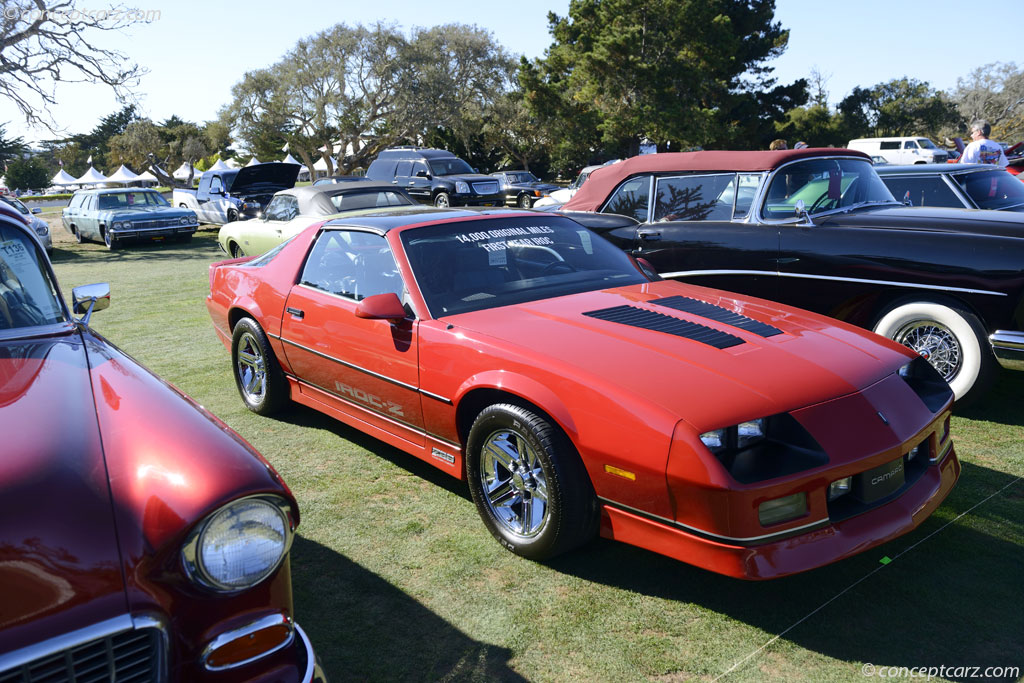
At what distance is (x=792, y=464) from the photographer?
261 centimetres

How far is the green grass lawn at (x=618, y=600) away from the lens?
100 inches

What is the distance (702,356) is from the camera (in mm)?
3000

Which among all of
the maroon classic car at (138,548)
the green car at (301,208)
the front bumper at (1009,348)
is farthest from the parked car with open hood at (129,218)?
the front bumper at (1009,348)

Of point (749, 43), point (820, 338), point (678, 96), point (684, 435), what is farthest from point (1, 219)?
point (749, 43)

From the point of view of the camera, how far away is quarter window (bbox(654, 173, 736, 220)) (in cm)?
591

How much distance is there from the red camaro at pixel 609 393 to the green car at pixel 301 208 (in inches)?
210

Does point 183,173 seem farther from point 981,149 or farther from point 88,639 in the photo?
point 88,639

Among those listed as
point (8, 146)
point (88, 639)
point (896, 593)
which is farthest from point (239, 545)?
Answer: point (8, 146)

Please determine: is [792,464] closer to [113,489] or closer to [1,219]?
[113,489]

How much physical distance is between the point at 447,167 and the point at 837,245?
59.3ft

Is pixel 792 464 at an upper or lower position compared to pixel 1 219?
lower

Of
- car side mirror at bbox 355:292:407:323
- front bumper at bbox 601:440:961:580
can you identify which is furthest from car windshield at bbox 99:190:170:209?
front bumper at bbox 601:440:961:580

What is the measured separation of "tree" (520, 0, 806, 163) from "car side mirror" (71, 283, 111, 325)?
35.2m

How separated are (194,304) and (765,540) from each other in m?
8.96
